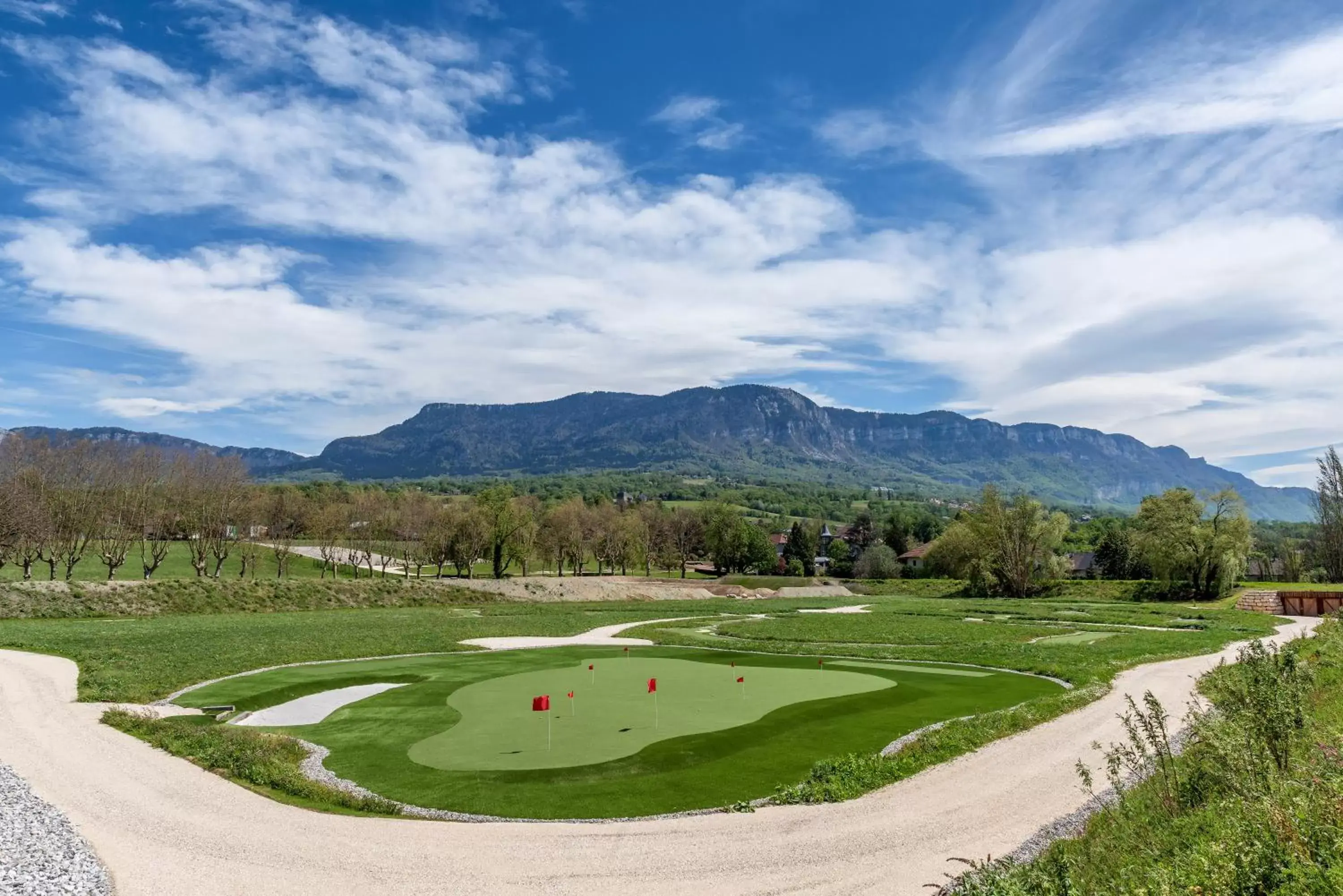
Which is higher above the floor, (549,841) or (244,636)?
(549,841)

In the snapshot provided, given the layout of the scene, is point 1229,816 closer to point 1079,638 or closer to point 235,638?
point 1079,638

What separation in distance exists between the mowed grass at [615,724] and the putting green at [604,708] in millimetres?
88

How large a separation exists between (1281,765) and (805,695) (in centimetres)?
1561

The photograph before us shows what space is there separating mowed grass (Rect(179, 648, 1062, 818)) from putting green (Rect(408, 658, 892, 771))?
0.09 metres

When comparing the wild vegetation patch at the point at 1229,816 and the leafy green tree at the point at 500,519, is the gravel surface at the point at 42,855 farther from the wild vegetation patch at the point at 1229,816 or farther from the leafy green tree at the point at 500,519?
the leafy green tree at the point at 500,519

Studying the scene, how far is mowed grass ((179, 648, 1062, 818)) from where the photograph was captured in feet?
51.1

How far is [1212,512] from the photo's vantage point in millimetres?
77625

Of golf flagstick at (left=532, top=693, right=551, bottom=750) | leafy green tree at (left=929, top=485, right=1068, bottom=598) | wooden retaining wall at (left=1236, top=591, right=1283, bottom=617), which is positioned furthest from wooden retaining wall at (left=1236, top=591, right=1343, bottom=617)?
golf flagstick at (left=532, top=693, right=551, bottom=750)

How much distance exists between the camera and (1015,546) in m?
89.5

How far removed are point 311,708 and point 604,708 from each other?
1039 cm

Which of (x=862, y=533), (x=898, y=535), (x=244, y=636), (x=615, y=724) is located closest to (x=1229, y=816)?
(x=615, y=724)

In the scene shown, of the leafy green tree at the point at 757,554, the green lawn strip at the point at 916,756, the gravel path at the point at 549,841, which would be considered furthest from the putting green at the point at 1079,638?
the leafy green tree at the point at 757,554

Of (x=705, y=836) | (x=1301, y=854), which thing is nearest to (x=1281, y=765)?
(x=1301, y=854)

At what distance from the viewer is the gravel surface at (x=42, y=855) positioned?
11125 millimetres
